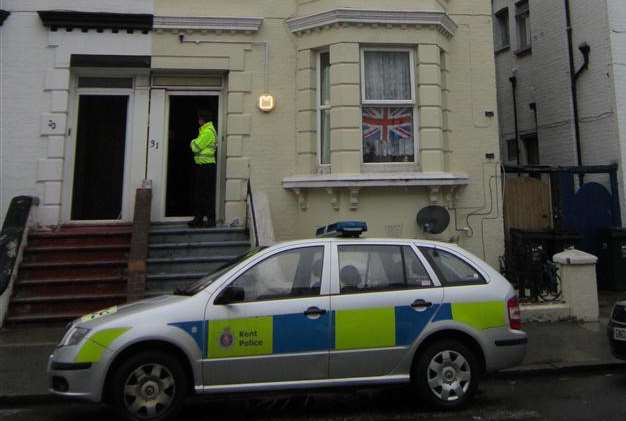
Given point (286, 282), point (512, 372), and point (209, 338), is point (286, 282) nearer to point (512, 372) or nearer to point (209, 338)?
point (209, 338)

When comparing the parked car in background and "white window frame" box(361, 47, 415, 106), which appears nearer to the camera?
the parked car in background

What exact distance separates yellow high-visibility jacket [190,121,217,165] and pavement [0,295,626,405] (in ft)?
12.0

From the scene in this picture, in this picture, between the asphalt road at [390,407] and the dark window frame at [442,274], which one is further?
the dark window frame at [442,274]

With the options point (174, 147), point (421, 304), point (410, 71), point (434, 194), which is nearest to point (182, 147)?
point (174, 147)

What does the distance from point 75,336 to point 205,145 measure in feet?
17.5

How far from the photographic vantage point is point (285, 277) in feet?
16.0

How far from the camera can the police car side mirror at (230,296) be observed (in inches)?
180

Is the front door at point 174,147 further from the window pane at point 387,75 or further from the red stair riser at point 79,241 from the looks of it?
the window pane at point 387,75

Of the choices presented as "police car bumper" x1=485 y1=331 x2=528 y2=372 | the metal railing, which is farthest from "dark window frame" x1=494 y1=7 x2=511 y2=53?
"police car bumper" x1=485 y1=331 x2=528 y2=372

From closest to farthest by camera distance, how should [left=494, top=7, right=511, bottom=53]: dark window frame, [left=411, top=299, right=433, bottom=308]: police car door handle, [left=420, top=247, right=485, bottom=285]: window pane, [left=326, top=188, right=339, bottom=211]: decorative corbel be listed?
[left=411, top=299, right=433, bottom=308]: police car door handle < [left=420, top=247, right=485, bottom=285]: window pane < [left=326, top=188, right=339, bottom=211]: decorative corbel < [left=494, top=7, right=511, bottom=53]: dark window frame

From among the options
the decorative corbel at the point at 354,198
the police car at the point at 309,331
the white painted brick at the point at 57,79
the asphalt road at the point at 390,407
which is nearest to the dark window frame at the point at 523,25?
the decorative corbel at the point at 354,198

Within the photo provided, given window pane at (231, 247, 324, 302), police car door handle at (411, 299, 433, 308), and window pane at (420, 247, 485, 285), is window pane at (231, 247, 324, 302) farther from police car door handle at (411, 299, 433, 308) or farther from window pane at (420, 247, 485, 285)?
window pane at (420, 247, 485, 285)

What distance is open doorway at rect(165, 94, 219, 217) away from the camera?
33.1 feet

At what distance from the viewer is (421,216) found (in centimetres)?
930
